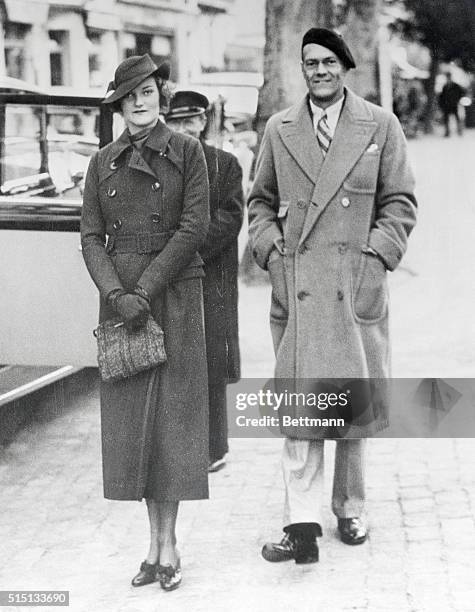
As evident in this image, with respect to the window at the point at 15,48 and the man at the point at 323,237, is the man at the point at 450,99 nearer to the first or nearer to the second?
the man at the point at 323,237

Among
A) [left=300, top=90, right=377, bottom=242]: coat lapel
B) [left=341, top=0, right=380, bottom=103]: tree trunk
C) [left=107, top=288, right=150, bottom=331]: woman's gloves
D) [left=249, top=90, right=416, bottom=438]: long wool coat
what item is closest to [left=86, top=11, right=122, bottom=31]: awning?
[left=249, top=90, right=416, bottom=438]: long wool coat

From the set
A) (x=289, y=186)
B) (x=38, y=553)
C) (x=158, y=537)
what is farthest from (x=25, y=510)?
(x=289, y=186)

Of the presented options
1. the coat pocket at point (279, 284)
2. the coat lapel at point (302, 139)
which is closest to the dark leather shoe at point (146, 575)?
the coat pocket at point (279, 284)

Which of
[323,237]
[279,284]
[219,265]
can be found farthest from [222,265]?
[323,237]

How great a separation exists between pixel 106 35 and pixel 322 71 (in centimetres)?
81

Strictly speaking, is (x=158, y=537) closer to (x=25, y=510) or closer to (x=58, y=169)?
(x=25, y=510)

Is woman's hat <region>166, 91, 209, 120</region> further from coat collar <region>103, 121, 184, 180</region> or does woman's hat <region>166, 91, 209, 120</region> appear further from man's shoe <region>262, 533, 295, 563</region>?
man's shoe <region>262, 533, 295, 563</region>

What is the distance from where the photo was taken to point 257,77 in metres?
5.03

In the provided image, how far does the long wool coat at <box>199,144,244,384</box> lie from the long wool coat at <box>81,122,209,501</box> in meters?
0.92

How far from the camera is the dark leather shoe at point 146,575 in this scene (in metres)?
4.45

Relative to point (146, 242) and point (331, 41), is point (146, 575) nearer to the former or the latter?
point (146, 242)

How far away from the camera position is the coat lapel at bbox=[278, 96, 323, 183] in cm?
455

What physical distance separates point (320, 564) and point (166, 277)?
1044mm

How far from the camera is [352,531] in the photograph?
15.6ft
